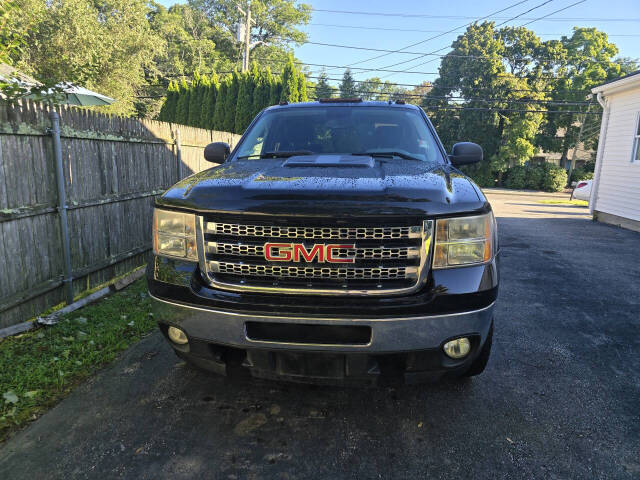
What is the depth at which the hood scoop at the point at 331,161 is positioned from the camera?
8.67ft

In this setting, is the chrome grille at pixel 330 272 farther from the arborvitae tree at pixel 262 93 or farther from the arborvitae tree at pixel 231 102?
the arborvitae tree at pixel 231 102

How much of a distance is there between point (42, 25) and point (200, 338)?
29.2 metres

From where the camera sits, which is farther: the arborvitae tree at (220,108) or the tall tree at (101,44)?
the tall tree at (101,44)

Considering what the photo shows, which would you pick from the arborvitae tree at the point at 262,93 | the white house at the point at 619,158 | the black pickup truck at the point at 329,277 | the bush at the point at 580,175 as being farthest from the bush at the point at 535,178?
the black pickup truck at the point at 329,277

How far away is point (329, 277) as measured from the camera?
205 centimetres

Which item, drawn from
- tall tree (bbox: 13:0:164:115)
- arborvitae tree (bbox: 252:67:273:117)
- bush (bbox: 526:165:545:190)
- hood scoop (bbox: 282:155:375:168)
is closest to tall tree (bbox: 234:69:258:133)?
arborvitae tree (bbox: 252:67:273:117)

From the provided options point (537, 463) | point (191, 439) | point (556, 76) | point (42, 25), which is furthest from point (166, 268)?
point (556, 76)

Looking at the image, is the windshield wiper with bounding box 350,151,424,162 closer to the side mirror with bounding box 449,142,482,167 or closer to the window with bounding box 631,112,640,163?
the side mirror with bounding box 449,142,482,167

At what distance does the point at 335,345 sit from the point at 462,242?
815 mm

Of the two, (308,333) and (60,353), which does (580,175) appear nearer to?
(308,333)

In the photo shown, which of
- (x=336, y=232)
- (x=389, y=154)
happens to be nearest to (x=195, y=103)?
(x=389, y=154)

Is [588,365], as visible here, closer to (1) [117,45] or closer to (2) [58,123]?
(2) [58,123]

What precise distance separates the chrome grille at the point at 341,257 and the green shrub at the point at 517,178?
118 feet

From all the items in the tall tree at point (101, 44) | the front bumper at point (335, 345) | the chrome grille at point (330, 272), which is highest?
the tall tree at point (101, 44)
